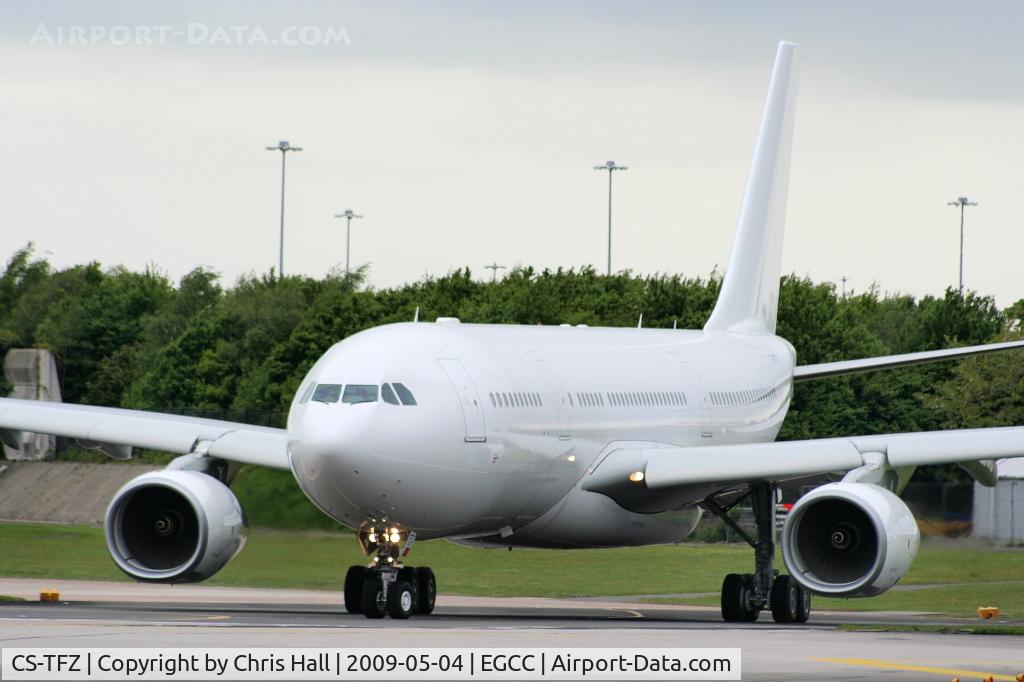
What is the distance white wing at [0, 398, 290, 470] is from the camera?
86.9 ft

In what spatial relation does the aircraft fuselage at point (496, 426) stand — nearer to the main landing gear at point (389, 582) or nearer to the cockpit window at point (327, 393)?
the cockpit window at point (327, 393)

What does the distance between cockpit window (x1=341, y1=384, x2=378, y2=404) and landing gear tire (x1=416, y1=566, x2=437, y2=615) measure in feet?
9.01

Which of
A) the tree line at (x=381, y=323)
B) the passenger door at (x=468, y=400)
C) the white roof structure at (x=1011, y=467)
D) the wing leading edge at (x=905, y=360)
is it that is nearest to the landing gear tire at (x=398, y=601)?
the passenger door at (x=468, y=400)

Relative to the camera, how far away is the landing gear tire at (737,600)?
27703mm

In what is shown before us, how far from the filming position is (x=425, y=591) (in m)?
24.7

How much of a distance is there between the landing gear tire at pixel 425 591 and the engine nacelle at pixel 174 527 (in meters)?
2.31

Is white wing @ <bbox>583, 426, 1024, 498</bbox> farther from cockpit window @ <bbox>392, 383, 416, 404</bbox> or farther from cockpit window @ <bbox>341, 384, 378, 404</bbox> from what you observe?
cockpit window @ <bbox>341, 384, 378, 404</bbox>

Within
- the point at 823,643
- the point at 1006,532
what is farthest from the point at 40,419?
the point at 1006,532

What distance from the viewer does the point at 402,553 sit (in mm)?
24266

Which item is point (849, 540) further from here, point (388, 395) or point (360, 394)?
point (360, 394)

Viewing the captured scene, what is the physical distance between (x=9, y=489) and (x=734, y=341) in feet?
59.1

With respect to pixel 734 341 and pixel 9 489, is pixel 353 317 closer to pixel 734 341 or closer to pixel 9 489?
pixel 9 489

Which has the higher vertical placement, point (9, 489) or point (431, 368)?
point (431, 368)

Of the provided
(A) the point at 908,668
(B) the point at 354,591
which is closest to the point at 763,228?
(B) the point at 354,591
